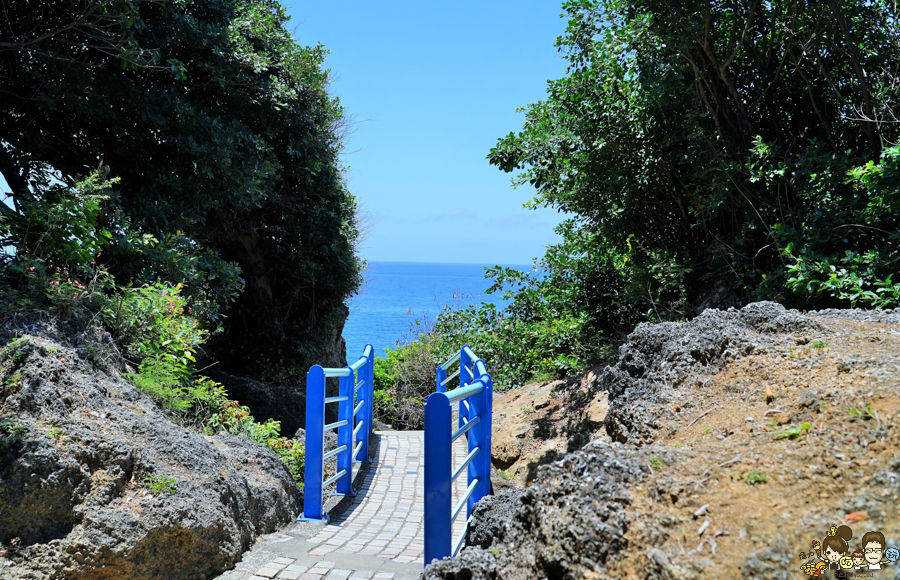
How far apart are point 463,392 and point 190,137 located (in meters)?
6.10

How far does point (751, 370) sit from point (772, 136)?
199 inches

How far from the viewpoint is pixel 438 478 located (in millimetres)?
3273

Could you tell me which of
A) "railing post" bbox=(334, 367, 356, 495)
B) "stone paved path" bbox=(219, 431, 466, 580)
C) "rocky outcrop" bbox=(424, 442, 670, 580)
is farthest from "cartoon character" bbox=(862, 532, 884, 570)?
"railing post" bbox=(334, 367, 356, 495)

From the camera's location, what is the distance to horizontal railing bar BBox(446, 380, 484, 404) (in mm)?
3531

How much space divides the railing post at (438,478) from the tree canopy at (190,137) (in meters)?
4.57

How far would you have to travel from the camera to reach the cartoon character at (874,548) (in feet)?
5.05

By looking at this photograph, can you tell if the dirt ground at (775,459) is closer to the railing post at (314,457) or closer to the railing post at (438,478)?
the railing post at (438,478)

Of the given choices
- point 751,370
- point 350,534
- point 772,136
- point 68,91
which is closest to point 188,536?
point 350,534

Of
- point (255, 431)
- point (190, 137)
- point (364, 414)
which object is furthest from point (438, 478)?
point (190, 137)

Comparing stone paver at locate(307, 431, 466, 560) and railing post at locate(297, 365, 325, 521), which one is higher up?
railing post at locate(297, 365, 325, 521)

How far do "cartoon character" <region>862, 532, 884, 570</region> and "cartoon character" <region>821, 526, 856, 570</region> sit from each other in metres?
0.01

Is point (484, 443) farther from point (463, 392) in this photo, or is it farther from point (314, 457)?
point (314, 457)

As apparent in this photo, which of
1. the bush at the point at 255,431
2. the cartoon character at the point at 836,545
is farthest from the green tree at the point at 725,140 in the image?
the bush at the point at 255,431

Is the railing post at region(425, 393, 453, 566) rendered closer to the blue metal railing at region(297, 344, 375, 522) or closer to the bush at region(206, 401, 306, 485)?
the blue metal railing at region(297, 344, 375, 522)
